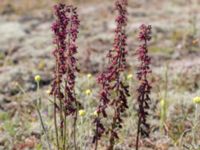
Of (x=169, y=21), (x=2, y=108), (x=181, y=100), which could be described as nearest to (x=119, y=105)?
(x=181, y=100)

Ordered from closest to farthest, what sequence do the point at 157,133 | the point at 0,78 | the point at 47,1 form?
the point at 157,133, the point at 0,78, the point at 47,1

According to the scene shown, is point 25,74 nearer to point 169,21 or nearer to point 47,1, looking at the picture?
point 169,21

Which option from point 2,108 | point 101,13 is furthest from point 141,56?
point 101,13

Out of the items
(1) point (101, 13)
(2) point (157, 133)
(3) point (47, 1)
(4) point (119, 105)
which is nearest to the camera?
(4) point (119, 105)

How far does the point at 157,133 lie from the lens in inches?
236

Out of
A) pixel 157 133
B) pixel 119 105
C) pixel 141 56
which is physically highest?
pixel 141 56

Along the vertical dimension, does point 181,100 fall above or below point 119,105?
below

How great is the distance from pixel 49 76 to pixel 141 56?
4570 mm

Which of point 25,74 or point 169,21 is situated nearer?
point 25,74

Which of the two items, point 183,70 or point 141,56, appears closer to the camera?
point 141,56

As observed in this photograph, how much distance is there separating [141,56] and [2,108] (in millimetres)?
3519

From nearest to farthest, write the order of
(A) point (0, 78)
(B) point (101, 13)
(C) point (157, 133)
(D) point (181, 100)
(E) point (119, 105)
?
(E) point (119, 105)
(C) point (157, 133)
(D) point (181, 100)
(A) point (0, 78)
(B) point (101, 13)

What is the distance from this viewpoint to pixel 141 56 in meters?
4.00

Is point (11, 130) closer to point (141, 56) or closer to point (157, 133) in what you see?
point (157, 133)
